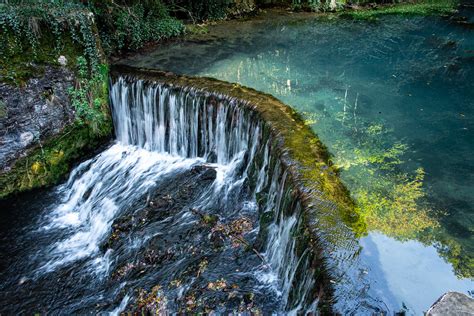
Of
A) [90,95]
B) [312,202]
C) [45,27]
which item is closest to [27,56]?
[45,27]

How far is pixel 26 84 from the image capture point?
692 centimetres

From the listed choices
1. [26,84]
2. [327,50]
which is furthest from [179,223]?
[327,50]

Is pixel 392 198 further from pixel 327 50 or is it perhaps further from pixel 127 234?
pixel 327 50

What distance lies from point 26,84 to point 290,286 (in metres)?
6.00

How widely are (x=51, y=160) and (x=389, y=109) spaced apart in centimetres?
673

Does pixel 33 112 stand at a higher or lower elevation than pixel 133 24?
lower

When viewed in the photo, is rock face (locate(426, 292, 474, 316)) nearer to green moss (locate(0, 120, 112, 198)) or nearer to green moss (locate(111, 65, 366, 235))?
green moss (locate(111, 65, 366, 235))

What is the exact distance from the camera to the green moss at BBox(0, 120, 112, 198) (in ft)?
22.5

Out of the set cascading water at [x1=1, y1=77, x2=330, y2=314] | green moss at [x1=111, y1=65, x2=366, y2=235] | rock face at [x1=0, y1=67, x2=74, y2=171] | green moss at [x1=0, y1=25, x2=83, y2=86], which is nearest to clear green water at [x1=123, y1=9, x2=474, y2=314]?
green moss at [x1=111, y1=65, x2=366, y2=235]

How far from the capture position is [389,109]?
727 centimetres

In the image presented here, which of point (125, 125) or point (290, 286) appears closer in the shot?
point (290, 286)

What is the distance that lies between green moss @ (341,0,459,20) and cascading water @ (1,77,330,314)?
9.16m

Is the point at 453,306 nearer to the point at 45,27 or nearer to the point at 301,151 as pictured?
the point at 301,151

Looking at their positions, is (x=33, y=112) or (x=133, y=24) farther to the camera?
(x=133, y=24)
